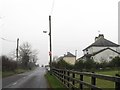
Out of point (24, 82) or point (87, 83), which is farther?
point (24, 82)

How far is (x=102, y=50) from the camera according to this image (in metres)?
101

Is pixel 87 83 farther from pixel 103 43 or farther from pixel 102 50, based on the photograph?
pixel 103 43

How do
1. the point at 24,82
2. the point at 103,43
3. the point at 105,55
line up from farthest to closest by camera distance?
the point at 103,43 < the point at 105,55 < the point at 24,82

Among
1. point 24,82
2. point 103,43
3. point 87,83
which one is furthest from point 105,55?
point 87,83

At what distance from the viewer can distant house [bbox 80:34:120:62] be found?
330 ft

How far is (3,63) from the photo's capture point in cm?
6419

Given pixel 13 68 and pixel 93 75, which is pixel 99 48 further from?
pixel 93 75

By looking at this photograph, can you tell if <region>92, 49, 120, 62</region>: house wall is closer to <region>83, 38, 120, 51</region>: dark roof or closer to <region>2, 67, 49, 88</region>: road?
<region>83, 38, 120, 51</region>: dark roof

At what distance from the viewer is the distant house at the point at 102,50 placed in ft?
330

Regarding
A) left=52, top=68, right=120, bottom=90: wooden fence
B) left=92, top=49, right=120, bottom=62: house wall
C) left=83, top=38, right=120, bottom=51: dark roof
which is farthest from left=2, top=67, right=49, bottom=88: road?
left=83, top=38, right=120, bottom=51: dark roof

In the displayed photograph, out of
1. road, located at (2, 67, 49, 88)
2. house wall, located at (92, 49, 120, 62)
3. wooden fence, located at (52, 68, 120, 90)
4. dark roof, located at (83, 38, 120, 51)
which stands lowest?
road, located at (2, 67, 49, 88)

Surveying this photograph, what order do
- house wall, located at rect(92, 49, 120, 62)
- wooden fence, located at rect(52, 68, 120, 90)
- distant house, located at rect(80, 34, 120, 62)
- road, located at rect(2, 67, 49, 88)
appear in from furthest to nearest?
distant house, located at rect(80, 34, 120, 62), house wall, located at rect(92, 49, 120, 62), road, located at rect(2, 67, 49, 88), wooden fence, located at rect(52, 68, 120, 90)

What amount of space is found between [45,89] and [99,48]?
88720 mm

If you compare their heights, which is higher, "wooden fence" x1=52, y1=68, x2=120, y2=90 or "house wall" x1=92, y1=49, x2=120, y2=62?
"house wall" x1=92, y1=49, x2=120, y2=62
